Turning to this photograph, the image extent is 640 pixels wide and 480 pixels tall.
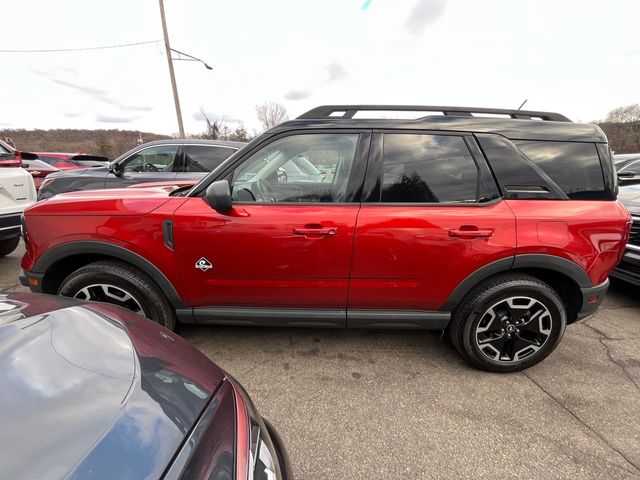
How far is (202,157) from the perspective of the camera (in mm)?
5523

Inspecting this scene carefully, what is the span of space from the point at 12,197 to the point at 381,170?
463 centimetres

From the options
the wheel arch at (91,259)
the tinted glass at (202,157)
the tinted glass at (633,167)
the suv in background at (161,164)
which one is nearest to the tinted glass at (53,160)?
the suv in background at (161,164)

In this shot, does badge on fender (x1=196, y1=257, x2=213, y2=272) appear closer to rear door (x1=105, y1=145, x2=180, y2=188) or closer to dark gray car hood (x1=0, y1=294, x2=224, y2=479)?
dark gray car hood (x1=0, y1=294, x2=224, y2=479)

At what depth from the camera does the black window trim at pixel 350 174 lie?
2.19m

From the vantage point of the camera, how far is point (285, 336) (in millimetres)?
2816

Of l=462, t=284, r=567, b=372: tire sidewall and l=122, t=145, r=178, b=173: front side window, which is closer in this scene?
l=462, t=284, r=567, b=372: tire sidewall

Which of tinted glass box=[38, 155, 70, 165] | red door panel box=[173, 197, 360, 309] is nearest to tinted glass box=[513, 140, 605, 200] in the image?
red door panel box=[173, 197, 360, 309]

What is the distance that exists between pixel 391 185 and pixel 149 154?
505cm

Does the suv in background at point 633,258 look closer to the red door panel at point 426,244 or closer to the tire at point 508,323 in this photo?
the tire at point 508,323

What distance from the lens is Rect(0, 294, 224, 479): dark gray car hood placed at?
2.52ft

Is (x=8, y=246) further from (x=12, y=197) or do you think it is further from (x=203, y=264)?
(x=203, y=264)

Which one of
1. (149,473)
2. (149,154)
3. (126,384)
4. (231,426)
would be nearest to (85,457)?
(149,473)

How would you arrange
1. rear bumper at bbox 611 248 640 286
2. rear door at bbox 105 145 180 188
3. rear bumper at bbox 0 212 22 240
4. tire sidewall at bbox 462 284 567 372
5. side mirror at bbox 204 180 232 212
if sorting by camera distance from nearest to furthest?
1. side mirror at bbox 204 180 232 212
2. tire sidewall at bbox 462 284 567 372
3. rear bumper at bbox 611 248 640 286
4. rear bumper at bbox 0 212 22 240
5. rear door at bbox 105 145 180 188

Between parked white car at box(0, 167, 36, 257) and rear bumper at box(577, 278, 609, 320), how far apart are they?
5944mm
